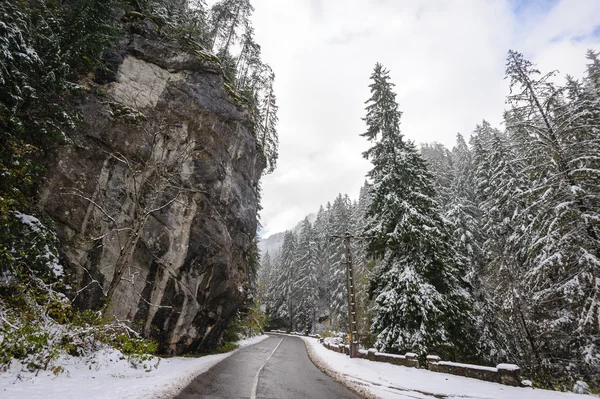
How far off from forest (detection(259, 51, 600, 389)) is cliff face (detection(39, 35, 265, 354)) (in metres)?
9.66

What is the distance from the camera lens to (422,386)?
912cm

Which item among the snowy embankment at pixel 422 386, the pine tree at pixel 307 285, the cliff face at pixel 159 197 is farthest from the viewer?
the pine tree at pixel 307 285

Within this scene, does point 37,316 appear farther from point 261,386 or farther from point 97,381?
point 261,386

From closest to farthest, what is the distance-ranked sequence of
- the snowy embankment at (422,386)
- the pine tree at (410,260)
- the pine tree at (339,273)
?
the snowy embankment at (422,386) → the pine tree at (410,260) → the pine tree at (339,273)

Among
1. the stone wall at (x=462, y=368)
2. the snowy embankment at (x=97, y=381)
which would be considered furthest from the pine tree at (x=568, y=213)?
the snowy embankment at (x=97, y=381)

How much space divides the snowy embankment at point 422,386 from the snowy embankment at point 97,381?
6036 millimetres

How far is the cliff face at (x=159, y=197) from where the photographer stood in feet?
38.3

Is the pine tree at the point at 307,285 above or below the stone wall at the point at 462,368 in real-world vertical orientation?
above

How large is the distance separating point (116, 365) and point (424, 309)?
546 inches

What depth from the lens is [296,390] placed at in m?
8.44

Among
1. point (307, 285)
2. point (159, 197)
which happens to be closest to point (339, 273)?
point (307, 285)

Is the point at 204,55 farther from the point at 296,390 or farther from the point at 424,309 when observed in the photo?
the point at 424,309

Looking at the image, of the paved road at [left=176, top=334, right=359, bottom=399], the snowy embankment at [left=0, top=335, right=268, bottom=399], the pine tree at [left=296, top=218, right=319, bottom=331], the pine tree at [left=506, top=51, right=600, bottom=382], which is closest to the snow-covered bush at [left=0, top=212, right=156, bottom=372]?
the snowy embankment at [left=0, top=335, right=268, bottom=399]

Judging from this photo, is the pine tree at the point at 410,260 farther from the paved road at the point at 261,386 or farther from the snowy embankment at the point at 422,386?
the paved road at the point at 261,386
